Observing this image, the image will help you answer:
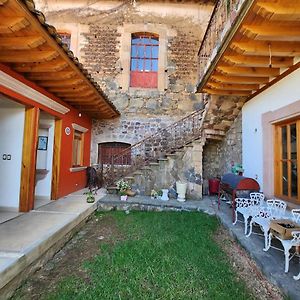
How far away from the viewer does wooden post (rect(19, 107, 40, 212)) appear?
15.3 feet

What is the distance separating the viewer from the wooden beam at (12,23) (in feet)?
8.52

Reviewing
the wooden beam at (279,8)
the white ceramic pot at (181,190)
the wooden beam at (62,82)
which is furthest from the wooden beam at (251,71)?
the white ceramic pot at (181,190)

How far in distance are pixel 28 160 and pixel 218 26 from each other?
5.44 meters

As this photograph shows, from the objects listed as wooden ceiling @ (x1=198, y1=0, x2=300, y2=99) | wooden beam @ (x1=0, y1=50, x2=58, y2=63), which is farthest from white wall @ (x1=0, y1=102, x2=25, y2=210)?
wooden ceiling @ (x1=198, y1=0, x2=300, y2=99)

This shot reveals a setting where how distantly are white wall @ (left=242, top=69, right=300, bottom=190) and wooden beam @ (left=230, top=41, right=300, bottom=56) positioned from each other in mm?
577

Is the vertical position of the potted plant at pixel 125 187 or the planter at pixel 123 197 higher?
the potted plant at pixel 125 187

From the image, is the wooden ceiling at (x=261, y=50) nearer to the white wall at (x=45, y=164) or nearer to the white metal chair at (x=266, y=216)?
the white metal chair at (x=266, y=216)

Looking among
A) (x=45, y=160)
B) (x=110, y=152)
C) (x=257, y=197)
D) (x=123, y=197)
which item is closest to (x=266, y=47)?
(x=257, y=197)

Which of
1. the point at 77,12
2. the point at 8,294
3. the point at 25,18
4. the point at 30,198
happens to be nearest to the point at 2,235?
the point at 8,294

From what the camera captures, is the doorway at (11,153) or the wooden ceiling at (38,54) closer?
the wooden ceiling at (38,54)

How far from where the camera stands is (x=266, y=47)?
347cm

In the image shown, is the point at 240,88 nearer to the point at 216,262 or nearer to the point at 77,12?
the point at 216,262

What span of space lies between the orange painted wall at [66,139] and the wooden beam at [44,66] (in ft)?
0.66

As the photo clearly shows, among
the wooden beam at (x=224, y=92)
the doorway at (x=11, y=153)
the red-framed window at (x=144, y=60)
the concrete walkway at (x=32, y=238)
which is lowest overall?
the concrete walkway at (x=32, y=238)
